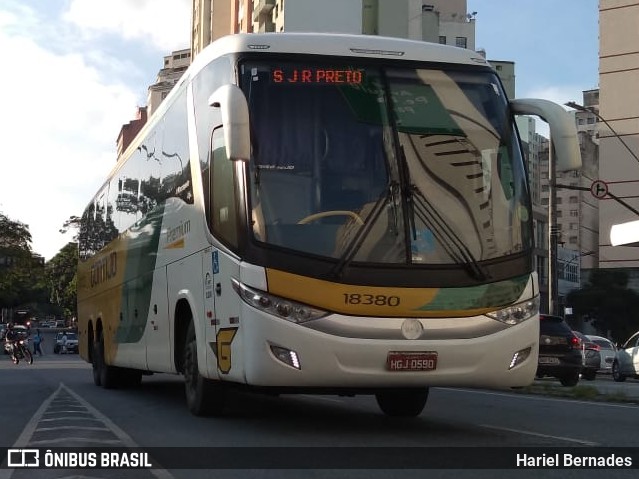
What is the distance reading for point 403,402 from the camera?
11.4m

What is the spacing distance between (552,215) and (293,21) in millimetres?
36213

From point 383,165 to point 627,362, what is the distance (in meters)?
20.1

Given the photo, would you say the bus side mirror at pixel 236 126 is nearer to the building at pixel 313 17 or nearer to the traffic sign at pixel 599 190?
the traffic sign at pixel 599 190

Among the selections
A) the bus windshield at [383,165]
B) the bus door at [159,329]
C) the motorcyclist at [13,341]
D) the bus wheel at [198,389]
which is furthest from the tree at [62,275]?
the bus windshield at [383,165]

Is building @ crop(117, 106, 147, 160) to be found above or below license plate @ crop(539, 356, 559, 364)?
above

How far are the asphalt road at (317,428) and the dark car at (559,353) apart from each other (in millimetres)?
6185

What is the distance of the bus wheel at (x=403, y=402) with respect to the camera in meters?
11.2

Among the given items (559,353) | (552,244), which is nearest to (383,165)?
(559,353)

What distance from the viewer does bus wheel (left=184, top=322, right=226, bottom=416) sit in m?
10.6

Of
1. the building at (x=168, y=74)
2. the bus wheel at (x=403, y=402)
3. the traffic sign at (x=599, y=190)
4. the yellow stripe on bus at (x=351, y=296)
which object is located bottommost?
the bus wheel at (x=403, y=402)

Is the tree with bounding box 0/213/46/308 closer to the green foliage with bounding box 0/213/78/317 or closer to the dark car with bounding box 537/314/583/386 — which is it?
the green foliage with bounding box 0/213/78/317

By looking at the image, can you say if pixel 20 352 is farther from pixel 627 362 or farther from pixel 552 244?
pixel 627 362

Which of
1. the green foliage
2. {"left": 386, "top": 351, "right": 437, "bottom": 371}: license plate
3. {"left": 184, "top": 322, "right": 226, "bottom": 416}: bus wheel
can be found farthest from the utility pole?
the green foliage

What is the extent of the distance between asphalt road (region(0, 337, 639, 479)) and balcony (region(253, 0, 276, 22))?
49.8 meters
